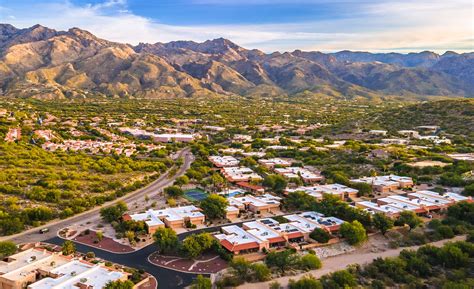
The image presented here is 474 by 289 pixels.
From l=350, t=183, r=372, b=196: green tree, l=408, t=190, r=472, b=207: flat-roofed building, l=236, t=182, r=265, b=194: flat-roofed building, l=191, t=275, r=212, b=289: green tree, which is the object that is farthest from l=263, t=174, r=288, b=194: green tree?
l=191, t=275, r=212, b=289: green tree

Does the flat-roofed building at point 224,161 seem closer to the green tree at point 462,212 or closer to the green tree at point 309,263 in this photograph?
the green tree at point 462,212

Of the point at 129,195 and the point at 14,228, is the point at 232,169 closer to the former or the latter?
the point at 129,195

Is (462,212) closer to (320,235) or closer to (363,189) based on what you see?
(363,189)

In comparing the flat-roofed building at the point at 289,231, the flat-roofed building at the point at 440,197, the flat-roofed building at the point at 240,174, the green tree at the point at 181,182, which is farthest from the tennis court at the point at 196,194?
the flat-roofed building at the point at 440,197

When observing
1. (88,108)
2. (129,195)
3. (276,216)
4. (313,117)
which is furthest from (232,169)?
(88,108)

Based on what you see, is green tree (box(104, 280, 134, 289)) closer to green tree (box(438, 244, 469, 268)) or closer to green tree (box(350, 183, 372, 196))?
green tree (box(438, 244, 469, 268))

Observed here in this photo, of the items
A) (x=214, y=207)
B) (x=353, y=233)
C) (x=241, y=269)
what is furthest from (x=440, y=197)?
(x=241, y=269)
